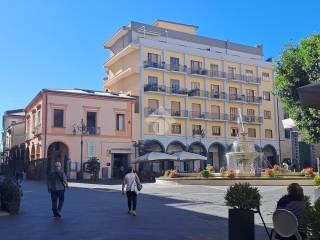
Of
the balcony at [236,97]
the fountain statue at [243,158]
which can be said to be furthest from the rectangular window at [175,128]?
the fountain statue at [243,158]

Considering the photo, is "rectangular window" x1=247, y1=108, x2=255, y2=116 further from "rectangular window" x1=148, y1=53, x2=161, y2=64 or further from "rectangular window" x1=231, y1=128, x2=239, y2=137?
"rectangular window" x1=148, y1=53, x2=161, y2=64

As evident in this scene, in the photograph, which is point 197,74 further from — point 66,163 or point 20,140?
point 20,140

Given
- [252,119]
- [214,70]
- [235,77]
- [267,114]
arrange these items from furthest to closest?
1. [267,114]
2. [252,119]
3. [235,77]
4. [214,70]

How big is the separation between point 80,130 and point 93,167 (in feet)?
17.1

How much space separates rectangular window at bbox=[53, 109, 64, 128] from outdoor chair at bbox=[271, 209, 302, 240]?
1480 inches

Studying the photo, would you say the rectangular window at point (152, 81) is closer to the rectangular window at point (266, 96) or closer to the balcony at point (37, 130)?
the balcony at point (37, 130)

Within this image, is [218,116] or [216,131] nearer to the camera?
[218,116]

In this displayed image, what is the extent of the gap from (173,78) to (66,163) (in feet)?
50.5

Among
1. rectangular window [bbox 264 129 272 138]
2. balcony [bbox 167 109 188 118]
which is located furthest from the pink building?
rectangular window [bbox 264 129 272 138]

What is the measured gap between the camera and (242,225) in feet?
23.8

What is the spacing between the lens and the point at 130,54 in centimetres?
4912

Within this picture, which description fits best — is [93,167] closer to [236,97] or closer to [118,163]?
[118,163]

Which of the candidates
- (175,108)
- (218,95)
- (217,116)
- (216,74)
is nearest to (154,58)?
(175,108)

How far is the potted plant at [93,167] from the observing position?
3780cm
